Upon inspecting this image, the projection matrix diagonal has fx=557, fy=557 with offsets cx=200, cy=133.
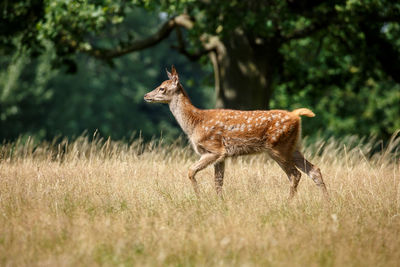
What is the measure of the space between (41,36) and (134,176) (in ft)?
17.1

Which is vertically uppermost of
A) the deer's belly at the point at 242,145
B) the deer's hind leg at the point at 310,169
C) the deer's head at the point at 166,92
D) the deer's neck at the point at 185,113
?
the deer's head at the point at 166,92

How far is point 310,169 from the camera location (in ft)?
24.2

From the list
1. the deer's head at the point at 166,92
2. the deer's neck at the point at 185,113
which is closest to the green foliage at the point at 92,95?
the deer's head at the point at 166,92

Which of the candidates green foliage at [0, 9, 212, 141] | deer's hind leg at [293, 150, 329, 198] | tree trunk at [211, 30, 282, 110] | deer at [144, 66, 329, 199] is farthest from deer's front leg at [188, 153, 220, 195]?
green foliage at [0, 9, 212, 141]

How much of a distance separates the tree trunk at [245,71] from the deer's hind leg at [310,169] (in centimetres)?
528

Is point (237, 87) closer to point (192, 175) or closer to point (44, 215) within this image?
point (192, 175)

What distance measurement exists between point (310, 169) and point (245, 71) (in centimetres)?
582

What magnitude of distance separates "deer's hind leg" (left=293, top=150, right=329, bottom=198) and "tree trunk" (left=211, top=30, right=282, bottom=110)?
5.28m

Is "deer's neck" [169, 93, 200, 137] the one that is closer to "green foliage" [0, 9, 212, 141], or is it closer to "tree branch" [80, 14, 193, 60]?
"tree branch" [80, 14, 193, 60]

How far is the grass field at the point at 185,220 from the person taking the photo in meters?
4.55

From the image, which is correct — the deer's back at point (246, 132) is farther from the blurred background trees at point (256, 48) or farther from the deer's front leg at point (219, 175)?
the blurred background trees at point (256, 48)

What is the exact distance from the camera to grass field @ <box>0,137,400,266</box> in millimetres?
4551

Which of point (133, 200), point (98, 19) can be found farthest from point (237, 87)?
point (133, 200)

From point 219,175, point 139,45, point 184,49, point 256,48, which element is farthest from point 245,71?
point 219,175
